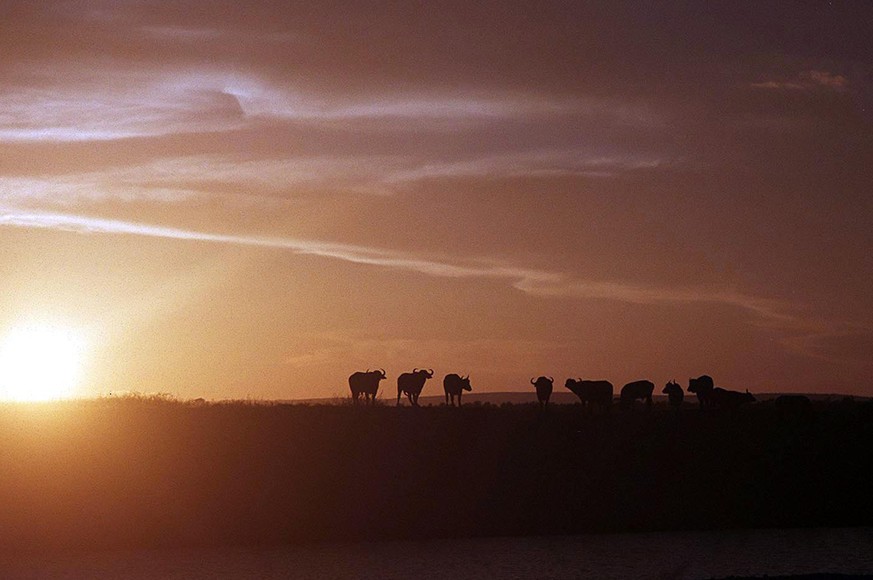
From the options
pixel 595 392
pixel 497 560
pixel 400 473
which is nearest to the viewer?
pixel 497 560

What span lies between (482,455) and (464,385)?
7.55m

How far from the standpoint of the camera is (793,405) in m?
58.4

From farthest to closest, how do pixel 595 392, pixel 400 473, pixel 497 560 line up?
pixel 595 392 → pixel 400 473 → pixel 497 560

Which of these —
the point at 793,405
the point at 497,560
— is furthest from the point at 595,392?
the point at 497,560

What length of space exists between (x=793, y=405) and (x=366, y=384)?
2186 cm

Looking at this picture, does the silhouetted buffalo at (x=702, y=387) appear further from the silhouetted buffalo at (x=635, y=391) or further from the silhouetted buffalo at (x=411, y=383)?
the silhouetted buffalo at (x=411, y=383)

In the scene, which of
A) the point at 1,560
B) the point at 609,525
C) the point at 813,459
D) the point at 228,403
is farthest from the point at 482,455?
the point at 1,560

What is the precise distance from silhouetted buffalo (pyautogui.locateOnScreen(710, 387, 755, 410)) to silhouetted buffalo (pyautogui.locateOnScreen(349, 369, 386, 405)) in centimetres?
1709

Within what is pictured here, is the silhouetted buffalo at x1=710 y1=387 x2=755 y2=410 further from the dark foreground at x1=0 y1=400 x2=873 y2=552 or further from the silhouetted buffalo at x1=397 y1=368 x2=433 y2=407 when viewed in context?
the silhouetted buffalo at x1=397 y1=368 x2=433 y2=407

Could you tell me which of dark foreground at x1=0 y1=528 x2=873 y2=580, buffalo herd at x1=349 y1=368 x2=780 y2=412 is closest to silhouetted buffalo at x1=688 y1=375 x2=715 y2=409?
buffalo herd at x1=349 y1=368 x2=780 y2=412

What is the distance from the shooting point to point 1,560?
43344 mm

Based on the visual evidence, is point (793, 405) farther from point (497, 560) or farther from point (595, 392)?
point (497, 560)

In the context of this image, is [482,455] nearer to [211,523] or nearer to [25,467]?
[211,523]

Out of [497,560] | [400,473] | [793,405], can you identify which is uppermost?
[793,405]
